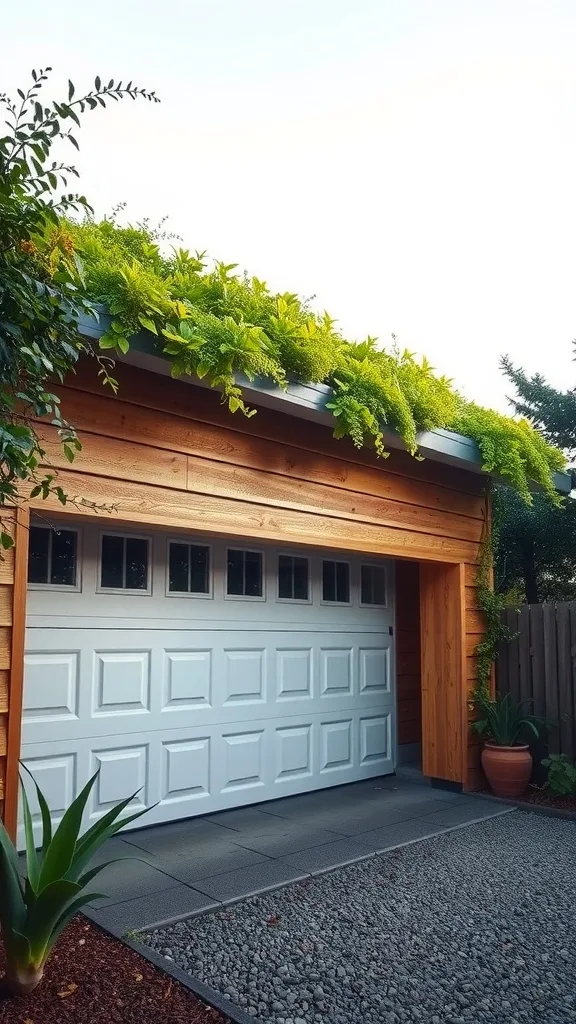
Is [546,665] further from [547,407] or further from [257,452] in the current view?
[547,407]

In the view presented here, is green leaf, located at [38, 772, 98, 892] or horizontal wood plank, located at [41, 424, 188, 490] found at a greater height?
horizontal wood plank, located at [41, 424, 188, 490]

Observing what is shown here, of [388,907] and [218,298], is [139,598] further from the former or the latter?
[388,907]

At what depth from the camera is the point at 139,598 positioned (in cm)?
456

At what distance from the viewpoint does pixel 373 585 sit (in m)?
6.31

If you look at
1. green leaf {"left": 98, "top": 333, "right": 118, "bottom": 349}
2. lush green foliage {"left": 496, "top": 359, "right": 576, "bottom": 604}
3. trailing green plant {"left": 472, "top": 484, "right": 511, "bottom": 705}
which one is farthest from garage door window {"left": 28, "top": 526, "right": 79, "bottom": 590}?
lush green foliage {"left": 496, "top": 359, "right": 576, "bottom": 604}

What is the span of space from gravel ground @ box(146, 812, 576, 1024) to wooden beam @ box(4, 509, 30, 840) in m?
0.84

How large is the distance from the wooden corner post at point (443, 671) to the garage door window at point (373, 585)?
16.3 inches

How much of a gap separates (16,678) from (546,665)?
4.27 m

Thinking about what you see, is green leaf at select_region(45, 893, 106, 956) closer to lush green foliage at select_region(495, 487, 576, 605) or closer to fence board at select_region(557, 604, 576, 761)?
fence board at select_region(557, 604, 576, 761)

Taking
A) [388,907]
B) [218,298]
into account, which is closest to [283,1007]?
[388,907]

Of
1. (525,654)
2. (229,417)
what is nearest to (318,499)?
(229,417)

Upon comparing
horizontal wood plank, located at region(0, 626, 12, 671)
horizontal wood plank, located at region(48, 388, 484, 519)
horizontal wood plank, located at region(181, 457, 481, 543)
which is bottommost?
horizontal wood plank, located at region(0, 626, 12, 671)

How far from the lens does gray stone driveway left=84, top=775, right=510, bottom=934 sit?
3.33m

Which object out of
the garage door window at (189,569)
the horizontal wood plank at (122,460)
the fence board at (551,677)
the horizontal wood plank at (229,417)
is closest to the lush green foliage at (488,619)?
the fence board at (551,677)
